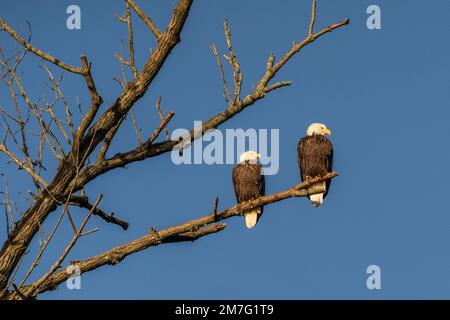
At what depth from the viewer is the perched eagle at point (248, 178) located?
9.10m

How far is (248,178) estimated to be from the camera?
9125 millimetres

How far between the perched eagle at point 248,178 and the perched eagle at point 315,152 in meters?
0.53

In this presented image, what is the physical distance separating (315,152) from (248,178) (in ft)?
2.83

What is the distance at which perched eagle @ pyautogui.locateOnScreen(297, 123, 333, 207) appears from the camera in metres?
8.98

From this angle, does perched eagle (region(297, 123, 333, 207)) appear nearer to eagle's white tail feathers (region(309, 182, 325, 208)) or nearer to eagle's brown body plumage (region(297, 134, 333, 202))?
eagle's brown body plumage (region(297, 134, 333, 202))

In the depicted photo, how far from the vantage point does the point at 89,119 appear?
5121 mm

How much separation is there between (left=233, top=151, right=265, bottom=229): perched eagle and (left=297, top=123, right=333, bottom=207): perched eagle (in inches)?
20.8

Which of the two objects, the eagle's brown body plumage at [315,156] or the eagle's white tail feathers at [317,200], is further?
the eagle's white tail feathers at [317,200]

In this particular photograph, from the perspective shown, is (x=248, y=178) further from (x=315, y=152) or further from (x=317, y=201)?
(x=317, y=201)

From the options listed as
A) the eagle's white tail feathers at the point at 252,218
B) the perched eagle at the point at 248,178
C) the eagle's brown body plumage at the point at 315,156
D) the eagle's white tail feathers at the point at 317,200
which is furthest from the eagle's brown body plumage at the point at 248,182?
the eagle's white tail feathers at the point at 317,200

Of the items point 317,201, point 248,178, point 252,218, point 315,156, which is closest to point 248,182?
point 248,178

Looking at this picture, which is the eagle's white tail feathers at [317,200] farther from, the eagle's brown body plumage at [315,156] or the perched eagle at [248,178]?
the perched eagle at [248,178]
